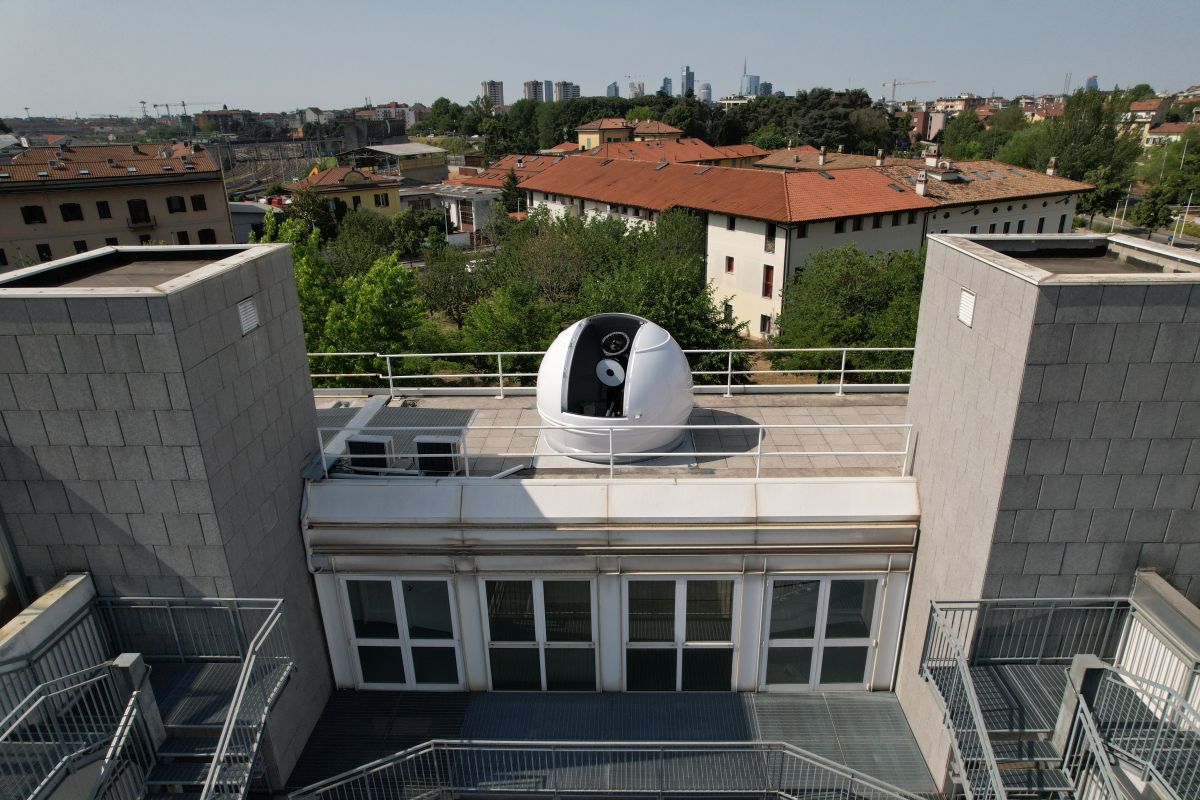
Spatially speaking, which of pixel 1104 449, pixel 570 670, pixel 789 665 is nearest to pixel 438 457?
pixel 570 670

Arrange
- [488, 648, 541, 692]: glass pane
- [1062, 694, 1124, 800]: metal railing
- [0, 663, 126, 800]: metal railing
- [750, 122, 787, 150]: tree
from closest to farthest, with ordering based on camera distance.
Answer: [0, 663, 126, 800]: metal railing, [1062, 694, 1124, 800]: metal railing, [488, 648, 541, 692]: glass pane, [750, 122, 787, 150]: tree

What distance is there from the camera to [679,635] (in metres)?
10.6

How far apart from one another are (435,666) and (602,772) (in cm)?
298

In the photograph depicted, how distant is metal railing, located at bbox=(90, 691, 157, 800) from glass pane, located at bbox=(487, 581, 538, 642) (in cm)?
424

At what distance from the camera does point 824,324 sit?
96.3 feet

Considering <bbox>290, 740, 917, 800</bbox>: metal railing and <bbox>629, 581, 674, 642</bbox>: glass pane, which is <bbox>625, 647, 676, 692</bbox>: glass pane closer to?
<bbox>629, 581, 674, 642</bbox>: glass pane

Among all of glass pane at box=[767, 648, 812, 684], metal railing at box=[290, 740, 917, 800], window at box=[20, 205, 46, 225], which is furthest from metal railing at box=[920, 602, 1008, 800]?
window at box=[20, 205, 46, 225]

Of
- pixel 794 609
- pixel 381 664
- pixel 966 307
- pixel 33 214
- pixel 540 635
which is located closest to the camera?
pixel 966 307

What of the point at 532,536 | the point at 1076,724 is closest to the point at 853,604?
the point at 1076,724

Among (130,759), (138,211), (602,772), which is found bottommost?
(602,772)

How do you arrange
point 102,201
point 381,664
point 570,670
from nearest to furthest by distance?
point 570,670 < point 381,664 < point 102,201

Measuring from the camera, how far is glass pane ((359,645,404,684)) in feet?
36.0

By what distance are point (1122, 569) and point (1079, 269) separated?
360cm

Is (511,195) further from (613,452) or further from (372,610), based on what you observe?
(372,610)
